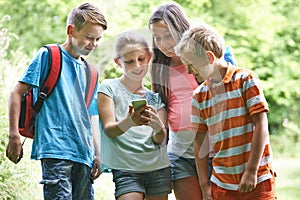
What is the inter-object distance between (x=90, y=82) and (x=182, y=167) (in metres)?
0.63

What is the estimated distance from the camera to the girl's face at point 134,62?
2928mm

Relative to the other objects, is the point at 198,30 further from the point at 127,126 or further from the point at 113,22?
the point at 113,22

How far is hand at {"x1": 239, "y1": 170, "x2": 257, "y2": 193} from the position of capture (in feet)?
8.93

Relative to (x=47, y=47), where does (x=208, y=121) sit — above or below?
below

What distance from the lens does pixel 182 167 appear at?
3107 millimetres

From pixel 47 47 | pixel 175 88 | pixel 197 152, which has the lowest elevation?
pixel 197 152

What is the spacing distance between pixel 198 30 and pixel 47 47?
733 mm

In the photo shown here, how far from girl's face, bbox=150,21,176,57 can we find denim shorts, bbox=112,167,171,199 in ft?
1.94

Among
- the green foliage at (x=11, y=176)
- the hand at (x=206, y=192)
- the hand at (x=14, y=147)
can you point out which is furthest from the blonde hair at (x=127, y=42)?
the green foliage at (x=11, y=176)

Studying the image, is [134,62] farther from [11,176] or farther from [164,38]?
[11,176]

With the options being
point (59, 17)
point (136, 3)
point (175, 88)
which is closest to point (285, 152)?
point (136, 3)

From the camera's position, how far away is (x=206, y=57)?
2844mm

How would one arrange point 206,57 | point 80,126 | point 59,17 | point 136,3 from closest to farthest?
Result: point 206,57, point 80,126, point 136,3, point 59,17

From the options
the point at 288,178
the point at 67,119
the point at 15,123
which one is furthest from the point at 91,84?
the point at 288,178
